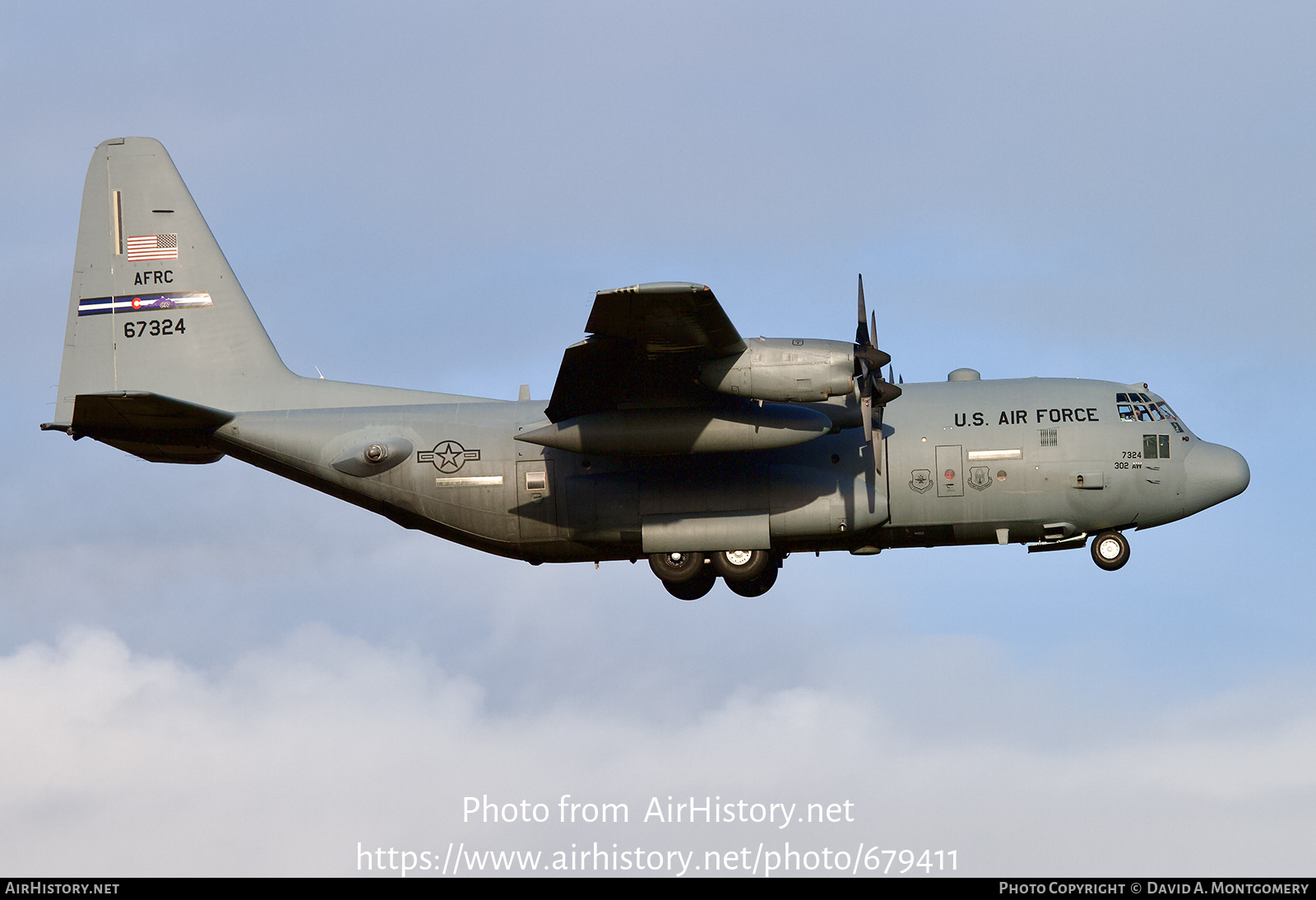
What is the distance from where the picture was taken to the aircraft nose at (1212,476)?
24531mm

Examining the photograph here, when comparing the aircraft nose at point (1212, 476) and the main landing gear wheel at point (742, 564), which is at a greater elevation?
the aircraft nose at point (1212, 476)

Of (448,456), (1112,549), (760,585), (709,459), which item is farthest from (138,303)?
(1112,549)

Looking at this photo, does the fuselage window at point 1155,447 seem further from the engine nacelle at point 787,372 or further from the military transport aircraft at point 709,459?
the engine nacelle at point 787,372

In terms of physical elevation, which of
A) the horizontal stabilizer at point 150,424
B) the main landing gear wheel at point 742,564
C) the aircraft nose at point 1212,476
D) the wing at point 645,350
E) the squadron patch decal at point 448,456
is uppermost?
the wing at point 645,350

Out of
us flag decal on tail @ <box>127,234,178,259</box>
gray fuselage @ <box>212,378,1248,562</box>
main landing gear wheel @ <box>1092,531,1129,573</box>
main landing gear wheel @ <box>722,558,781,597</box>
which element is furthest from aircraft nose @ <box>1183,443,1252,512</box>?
us flag decal on tail @ <box>127,234,178,259</box>

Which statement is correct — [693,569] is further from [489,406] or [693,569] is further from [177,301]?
[177,301]

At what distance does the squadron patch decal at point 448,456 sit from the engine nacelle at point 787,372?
5.26 metres

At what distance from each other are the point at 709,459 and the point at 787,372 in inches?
131

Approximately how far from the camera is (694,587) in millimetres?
25734

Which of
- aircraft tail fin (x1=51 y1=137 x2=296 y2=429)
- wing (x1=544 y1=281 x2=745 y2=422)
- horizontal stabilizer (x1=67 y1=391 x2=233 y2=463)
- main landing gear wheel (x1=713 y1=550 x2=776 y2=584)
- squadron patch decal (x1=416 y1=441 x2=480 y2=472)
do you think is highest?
aircraft tail fin (x1=51 y1=137 x2=296 y2=429)

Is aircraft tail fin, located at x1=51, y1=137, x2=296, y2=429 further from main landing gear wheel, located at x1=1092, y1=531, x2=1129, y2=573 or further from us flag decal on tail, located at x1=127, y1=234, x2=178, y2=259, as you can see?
main landing gear wheel, located at x1=1092, y1=531, x2=1129, y2=573

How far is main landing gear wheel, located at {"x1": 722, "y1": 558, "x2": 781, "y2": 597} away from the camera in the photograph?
25.9m

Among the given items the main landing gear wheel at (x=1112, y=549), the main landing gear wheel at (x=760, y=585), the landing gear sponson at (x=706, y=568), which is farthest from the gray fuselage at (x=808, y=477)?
the main landing gear wheel at (x=760, y=585)

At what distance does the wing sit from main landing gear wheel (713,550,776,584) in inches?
127
